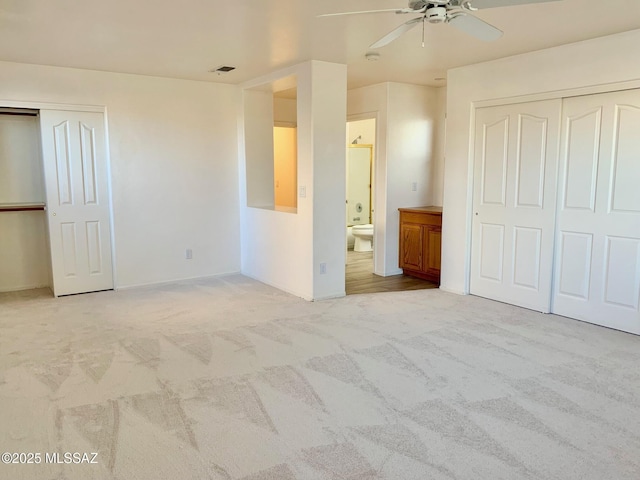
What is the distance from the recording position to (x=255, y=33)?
375 centimetres

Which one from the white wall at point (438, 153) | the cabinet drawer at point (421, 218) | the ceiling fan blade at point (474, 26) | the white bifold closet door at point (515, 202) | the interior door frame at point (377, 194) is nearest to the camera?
the ceiling fan blade at point (474, 26)

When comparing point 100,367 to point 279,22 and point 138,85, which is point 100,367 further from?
point 138,85

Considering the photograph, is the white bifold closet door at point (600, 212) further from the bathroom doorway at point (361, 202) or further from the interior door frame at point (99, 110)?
the interior door frame at point (99, 110)

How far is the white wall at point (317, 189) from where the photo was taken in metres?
4.82

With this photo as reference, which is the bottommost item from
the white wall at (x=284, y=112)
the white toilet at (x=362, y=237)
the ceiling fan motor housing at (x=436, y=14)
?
the white toilet at (x=362, y=237)

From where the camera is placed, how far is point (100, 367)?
333cm

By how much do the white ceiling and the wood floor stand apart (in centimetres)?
245

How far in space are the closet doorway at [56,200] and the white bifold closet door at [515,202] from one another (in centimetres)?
414

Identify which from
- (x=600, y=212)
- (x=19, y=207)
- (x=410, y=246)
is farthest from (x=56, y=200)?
(x=600, y=212)

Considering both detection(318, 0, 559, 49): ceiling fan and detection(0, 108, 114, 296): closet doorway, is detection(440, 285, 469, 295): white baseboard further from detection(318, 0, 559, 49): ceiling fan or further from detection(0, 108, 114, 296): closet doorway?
detection(0, 108, 114, 296): closet doorway

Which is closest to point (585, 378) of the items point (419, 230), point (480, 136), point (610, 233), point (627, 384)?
point (627, 384)

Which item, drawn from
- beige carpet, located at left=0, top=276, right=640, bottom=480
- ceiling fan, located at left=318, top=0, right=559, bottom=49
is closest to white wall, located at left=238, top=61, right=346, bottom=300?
beige carpet, located at left=0, top=276, right=640, bottom=480

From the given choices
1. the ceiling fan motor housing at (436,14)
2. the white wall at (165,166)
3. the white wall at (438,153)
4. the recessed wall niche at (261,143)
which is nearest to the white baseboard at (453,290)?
the white wall at (438,153)

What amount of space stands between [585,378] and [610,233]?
1.51 m
